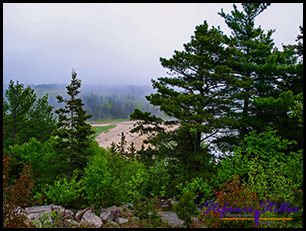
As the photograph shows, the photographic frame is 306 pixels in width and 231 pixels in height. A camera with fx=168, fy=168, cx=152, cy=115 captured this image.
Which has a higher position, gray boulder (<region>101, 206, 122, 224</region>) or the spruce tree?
the spruce tree

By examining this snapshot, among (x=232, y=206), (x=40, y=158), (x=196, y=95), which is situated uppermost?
(x=196, y=95)

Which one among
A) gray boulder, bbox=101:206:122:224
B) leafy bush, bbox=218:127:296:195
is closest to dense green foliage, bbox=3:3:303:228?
leafy bush, bbox=218:127:296:195

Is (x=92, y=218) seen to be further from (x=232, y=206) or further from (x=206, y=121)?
(x=206, y=121)

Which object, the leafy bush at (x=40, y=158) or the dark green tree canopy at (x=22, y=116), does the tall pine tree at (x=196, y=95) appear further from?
the dark green tree canopy at (x=22, y=116)

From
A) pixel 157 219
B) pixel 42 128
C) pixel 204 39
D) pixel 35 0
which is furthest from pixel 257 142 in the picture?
pixel 42 128

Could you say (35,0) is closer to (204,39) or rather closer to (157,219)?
(157,219)

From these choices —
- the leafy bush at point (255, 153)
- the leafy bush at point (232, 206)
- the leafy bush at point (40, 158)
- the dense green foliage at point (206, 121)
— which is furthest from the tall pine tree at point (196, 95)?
the leafy bush at point (40, 158)

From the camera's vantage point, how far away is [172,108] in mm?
8406

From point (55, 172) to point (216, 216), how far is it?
11094 millimetres

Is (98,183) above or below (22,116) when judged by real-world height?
below

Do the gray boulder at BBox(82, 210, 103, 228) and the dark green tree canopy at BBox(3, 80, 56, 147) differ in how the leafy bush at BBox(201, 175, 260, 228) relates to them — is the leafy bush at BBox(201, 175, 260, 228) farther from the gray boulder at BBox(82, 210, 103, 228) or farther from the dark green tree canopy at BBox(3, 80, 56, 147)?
the dark green tree canopy at BBox(3, 80, 56, 147)

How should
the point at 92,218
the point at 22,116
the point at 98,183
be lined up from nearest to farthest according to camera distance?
the point at 92,218 < the point at 98,183 < the point at 22,116

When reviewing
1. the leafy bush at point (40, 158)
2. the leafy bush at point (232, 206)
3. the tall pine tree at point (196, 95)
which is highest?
the tall pine tree at point (196, 95)

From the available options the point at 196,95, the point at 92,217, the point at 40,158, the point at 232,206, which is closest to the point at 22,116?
the point at 40,158
